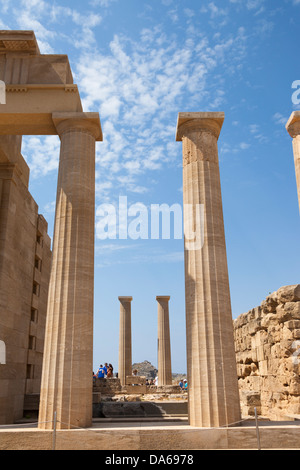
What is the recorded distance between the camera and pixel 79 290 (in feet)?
40.5

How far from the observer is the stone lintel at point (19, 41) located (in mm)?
14664

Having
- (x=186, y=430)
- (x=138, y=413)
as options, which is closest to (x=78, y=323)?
(x=186, y=430)

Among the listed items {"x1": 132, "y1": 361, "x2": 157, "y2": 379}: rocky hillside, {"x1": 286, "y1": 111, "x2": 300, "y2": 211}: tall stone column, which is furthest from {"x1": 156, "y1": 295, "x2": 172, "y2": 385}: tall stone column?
{"x1": 132, "y1": 361, "x2": 157, "y2": 379}: rocky hillside

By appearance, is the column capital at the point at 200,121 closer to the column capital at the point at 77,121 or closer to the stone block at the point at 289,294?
the column capital at the point at 77,121

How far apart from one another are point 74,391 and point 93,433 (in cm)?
147

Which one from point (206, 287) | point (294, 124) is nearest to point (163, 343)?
point (206, 287)

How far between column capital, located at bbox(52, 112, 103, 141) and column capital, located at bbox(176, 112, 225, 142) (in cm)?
289

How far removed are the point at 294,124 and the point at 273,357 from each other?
8.70 metres

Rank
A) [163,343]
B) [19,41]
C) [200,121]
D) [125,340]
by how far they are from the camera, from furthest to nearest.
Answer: [125,340]
[163,343]
[19,41]
[200,121]

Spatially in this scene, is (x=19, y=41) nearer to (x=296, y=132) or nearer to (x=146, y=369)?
(x=296, y=132)

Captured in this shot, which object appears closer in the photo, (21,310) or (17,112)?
(17,112)

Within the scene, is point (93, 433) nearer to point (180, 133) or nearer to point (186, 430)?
point (186, 430)

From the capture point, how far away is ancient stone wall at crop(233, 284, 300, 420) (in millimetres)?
14242
